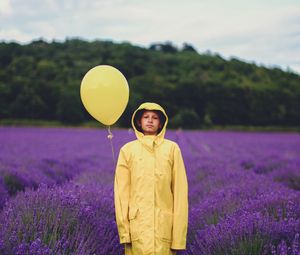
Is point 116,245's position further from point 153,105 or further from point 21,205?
point 153,105

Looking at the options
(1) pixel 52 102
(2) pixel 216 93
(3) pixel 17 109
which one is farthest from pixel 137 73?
(3) pixel 17 109

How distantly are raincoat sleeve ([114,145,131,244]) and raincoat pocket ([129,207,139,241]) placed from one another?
1.0 inches

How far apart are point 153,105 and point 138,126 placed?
7.7 inches

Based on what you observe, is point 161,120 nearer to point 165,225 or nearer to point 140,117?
point 140,117

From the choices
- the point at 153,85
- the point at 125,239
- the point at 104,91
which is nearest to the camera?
the point at 125,239

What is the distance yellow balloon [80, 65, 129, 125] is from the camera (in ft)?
9.30

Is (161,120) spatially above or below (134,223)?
above

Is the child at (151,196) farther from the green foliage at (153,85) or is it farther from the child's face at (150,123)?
the green foliage at (153,85)

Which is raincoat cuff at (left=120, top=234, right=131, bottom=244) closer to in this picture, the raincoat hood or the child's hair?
the raincoat hood

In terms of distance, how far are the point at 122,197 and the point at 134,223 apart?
176 millimetres

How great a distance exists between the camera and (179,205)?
2486 millimetres

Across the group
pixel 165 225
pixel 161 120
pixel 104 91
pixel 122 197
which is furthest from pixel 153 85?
pixel 165 225

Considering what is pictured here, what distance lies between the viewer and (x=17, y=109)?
1382 inches

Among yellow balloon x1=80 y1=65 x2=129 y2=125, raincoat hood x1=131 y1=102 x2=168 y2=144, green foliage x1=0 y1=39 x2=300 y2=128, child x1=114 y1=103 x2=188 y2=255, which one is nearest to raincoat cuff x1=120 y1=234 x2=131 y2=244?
child x1=114 y1=103 x2=188 y2=255
